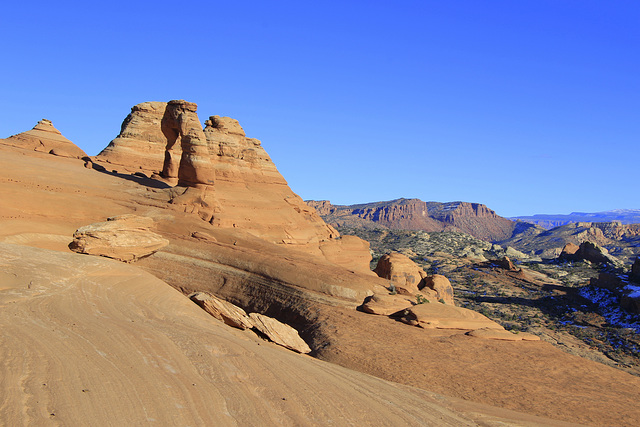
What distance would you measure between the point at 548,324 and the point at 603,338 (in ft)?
13.7

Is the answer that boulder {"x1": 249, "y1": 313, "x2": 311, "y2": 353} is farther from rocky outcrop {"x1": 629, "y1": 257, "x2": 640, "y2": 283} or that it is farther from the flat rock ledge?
rocky outcrop {"x1": 629, "y1": 257, "x2": 640, "y2": 283}

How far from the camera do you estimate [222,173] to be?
133 feet

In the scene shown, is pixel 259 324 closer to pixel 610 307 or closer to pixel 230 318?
pixel 230 318

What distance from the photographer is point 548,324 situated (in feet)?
134

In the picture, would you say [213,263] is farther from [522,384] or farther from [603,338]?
[603,338]

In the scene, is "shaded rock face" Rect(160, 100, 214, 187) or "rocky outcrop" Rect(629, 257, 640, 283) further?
"rocky outcrop" Rect(629, 257, 640, 283)

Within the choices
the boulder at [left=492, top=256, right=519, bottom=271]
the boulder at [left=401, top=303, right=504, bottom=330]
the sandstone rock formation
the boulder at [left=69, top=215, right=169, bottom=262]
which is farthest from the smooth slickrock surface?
the boulder at [left=492, top=256, right=519, bottom=271]

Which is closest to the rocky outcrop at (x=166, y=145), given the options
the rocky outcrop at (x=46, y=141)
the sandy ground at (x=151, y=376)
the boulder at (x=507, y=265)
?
the rocky outcrop at (x=46, y=141)

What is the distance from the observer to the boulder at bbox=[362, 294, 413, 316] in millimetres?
21875

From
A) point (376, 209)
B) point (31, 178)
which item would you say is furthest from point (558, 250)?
point (31, 178)

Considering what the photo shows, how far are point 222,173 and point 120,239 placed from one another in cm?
1858

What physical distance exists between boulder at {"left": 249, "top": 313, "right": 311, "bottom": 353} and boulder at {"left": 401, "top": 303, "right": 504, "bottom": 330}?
A: 519cm

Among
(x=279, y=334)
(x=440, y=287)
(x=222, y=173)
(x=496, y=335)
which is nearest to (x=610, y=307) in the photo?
(x=440, y=287)

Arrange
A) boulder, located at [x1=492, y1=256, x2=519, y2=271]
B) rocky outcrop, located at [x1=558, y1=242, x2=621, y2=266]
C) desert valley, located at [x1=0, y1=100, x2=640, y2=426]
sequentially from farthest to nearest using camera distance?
1. rocky outcrop, located at [x1=558, y1=242, x2=621, y2=266]
2. boulder, located at [x1=492, y1=256, x2=519, y2=271]
3. desert valley, located at [x1=0, y1=100, x2=640, y2=426]
